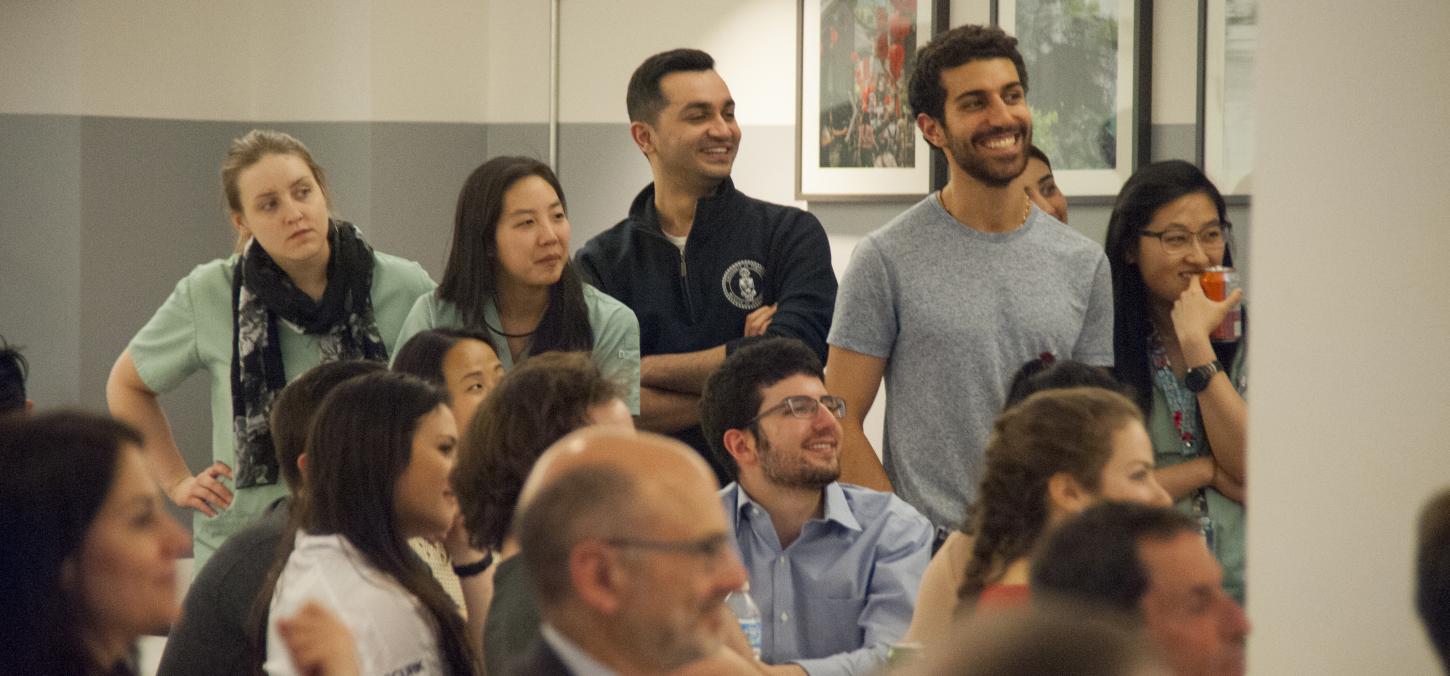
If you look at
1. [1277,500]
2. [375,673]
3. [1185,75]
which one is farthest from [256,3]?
[1277,500]

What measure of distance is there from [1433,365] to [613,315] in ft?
6.31

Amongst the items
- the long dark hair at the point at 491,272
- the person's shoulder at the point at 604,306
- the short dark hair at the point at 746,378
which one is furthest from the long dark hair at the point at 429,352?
A: the short dark hair at the point at 746,378

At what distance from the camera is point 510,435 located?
7.72ft

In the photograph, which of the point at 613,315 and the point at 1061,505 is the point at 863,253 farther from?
the point at 1061,505

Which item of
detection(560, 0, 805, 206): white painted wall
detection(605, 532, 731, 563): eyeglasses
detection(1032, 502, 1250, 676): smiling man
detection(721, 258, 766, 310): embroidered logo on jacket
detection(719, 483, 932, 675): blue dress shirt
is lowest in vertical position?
detection(719, 483, 932, 675): blue dress shirt

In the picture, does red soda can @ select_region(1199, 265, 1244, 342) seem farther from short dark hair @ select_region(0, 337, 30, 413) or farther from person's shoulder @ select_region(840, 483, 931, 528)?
short dark hair @ select_region(0, 337, 30, 413)

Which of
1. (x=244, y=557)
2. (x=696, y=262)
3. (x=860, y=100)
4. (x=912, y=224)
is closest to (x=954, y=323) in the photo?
(x=912, y=224)

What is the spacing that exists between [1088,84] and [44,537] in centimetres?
352

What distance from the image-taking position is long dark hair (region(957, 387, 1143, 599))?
2.20 meters

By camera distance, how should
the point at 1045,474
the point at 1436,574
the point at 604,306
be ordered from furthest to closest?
the point at 604,306 < the point at 1045,474 < the point at 1436,574

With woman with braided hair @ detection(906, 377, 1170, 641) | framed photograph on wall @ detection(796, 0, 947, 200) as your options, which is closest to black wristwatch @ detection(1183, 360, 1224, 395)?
woman with braided hair @ detection(906, 377, 1170, 641)

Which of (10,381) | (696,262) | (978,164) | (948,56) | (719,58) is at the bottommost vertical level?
(10,381)

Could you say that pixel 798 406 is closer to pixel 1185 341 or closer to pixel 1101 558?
pixel 1185 341

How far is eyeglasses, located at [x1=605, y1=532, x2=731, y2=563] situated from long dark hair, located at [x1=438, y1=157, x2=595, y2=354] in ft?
5.94
